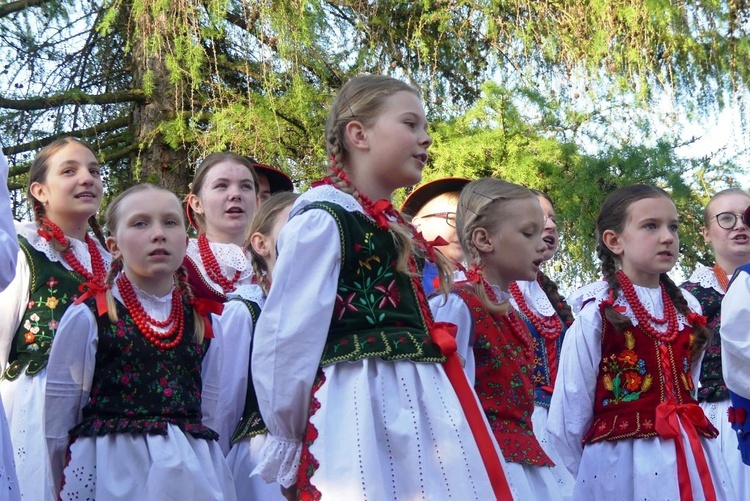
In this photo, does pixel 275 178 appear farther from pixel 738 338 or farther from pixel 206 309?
pixel 738 338

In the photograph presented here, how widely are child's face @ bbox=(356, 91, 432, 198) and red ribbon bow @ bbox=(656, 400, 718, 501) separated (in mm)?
1620

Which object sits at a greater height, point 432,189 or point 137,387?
point 432,189

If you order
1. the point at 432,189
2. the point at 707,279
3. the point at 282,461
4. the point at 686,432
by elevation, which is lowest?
the point at 282,461

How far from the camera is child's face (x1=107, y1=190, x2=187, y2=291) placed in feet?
12.7

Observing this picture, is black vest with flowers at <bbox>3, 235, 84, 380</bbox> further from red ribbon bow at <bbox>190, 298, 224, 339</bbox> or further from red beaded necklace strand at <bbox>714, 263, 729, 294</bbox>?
red beaded necklace strand at <bbox>714, 263, 729, 294</bbox>

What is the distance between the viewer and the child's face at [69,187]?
4785 millimetres

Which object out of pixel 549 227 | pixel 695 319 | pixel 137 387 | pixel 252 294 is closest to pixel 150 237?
pixel 137 387

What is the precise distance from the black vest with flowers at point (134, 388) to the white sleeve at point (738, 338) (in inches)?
73.6

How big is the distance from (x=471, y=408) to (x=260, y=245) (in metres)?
1.75

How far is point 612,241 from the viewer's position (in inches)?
193

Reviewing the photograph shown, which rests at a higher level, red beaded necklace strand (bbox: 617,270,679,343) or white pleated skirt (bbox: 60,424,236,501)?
red beaded necklace strand (bbox: 617,270,679,343)

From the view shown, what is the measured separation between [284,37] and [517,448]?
13.2 ft

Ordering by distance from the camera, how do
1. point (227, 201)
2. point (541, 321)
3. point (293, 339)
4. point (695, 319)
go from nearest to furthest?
1. point (293, 339)
2. point (695, 319)
3. point (227, 201)
4. point (541, 321)

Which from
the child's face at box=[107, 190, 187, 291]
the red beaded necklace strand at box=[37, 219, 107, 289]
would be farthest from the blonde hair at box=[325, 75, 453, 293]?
the red beaded necklace strand at box=[37, 219, 107, 289]
